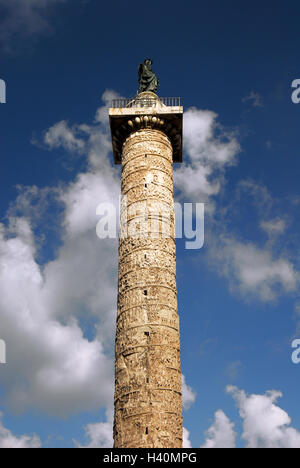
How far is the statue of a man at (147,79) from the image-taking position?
17.6 m

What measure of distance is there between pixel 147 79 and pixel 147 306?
30.2ft

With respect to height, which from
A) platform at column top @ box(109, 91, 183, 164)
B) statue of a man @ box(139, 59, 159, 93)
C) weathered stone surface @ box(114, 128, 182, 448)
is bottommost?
weathered stone surface @ box(114, 128, 182, 448)

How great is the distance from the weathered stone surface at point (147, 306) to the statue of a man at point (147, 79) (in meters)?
2.80

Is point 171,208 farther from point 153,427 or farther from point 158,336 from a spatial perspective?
point 153,427

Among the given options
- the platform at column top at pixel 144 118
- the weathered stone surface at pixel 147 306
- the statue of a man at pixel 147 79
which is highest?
the statue of a man at pixel 147 79

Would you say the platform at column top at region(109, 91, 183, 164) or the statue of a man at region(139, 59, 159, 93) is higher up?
the statue of a man at region(139, 59, 159, 93)

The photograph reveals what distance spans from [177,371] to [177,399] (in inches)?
26.6

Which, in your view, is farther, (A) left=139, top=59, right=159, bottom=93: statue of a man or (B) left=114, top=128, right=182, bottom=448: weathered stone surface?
(A) left=139, top=59, right=159, bottom=93: statue of a man

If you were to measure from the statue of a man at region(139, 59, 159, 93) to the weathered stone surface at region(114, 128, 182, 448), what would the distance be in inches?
110

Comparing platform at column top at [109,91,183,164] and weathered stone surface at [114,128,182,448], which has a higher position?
platform at column top at [109,91,183,164]

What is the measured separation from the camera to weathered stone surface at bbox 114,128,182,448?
11.1 m

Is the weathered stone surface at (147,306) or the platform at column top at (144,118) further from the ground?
the platform at column top at (144,118)

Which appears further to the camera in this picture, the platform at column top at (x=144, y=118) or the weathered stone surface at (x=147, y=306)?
the platform at column top at (x=144, y=118)
